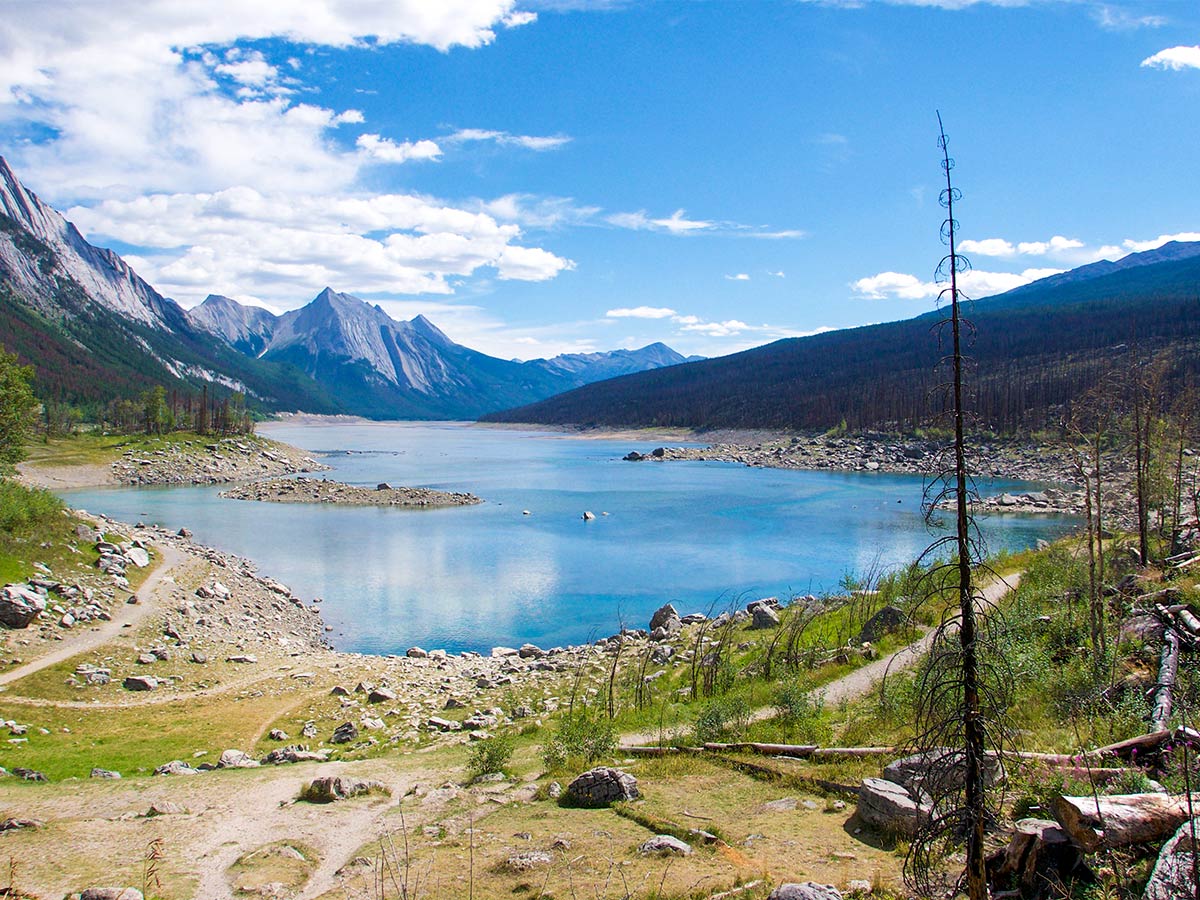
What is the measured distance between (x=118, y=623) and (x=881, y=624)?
23.8m

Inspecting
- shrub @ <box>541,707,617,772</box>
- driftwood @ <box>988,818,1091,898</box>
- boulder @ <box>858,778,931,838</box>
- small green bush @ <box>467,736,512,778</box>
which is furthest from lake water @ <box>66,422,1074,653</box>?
small green bush @ <box>467,736,512,778</box>

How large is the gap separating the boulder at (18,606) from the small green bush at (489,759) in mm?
16615

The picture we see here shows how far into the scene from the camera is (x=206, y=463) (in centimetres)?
8450

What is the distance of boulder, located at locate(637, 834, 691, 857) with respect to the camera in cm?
959

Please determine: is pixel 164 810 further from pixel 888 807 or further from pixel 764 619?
pixel 764 619

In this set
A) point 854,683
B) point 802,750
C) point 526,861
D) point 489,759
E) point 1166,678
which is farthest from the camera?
point 854,683

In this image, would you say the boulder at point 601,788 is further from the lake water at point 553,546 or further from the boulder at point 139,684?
the boulder at point 139,684

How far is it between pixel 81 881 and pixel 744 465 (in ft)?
327

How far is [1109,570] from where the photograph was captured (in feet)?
67.6

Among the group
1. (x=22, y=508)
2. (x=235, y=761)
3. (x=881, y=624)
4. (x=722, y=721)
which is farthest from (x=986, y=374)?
(x=235, y=761)

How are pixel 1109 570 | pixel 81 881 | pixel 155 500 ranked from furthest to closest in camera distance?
pixel 155 500 → pixel 1109 570 → pixel 81 881

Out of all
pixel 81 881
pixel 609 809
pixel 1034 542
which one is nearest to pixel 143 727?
pixel 81 881

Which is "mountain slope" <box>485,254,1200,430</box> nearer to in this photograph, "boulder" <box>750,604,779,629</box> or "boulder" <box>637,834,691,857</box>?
"boulder" <box>750,604,779,629</box>

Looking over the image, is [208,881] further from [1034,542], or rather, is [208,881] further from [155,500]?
[155,500]
